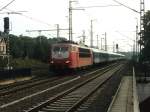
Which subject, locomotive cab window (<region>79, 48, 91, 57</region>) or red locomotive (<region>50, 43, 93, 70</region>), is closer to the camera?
red locomotive (<region>50, 43, 93, 70</region>)

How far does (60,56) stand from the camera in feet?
146

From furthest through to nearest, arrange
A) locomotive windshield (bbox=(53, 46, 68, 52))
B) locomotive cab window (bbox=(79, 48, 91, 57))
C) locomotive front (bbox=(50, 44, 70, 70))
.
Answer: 1. locomotive cab window (bbox=(79, 48, 91, 57))
2. locomotive windshield (bbox=(53, 46, 68, 52))
3. locomotive front (bbox=(50, 44, 70, 70))

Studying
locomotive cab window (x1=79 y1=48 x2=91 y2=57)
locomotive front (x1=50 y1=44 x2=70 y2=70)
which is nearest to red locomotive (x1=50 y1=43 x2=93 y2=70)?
locomotive front (x1=50 y1=44 x2=70 y2=70)

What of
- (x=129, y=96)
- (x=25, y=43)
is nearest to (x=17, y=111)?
(x=129, y=96)

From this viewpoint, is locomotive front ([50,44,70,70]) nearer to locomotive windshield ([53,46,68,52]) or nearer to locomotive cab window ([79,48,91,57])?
locomotive windshield ([53,46,68,52])

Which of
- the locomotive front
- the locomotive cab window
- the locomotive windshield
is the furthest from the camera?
the locomotive cab window

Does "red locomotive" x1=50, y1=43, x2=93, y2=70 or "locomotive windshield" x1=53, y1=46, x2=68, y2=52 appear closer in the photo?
"red locomotive" x1=50, y1=43, x2=93, y2=70

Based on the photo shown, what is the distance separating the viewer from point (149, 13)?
87875 millimetres

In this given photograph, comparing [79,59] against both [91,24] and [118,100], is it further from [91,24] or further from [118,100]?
[91,24]

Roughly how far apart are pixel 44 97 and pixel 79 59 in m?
26.0

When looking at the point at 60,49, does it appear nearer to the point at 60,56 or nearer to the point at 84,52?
the point at 60,56

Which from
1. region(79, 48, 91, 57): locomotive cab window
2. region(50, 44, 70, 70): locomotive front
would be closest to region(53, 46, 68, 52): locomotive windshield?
region(50, 44, 70, 70): locomotive front

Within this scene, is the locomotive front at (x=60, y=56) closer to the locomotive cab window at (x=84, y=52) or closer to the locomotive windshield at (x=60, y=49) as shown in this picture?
the locomotive windshield at (x=60, y=49)

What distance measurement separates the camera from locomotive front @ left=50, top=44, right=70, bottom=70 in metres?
44.1
